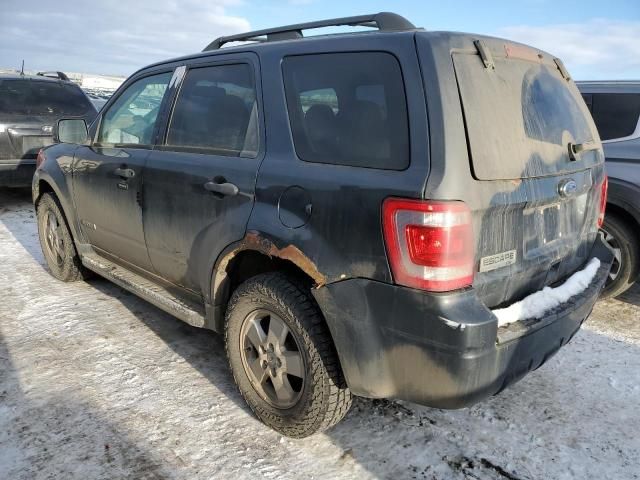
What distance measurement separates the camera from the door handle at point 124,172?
3281mm

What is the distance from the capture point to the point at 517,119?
2.21m

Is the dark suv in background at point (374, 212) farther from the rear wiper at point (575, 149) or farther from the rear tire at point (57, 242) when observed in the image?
the rear tire at point (57, 242)

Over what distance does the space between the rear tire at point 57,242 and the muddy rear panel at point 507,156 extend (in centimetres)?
349

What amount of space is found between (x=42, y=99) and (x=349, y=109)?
22.0 feet

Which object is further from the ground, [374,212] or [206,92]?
[206,92]

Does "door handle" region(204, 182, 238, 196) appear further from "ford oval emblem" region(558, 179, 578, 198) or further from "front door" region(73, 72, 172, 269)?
"ford oval emblem" region(558, 179, 578, 198)

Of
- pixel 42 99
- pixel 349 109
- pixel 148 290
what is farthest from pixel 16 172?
pixel 349 109

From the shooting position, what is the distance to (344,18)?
2641mm

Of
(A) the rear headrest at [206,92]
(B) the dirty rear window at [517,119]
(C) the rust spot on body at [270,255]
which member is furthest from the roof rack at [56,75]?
(B) the dirty rear window at [517,119]

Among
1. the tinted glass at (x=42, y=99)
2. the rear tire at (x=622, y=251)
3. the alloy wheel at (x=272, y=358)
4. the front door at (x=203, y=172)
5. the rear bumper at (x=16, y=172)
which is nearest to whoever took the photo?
the alloy wheel at (x=272, y=358)

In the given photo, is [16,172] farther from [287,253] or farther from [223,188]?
[287,253]

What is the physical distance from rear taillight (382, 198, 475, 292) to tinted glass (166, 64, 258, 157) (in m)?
0.93

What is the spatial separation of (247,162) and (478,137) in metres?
1.11

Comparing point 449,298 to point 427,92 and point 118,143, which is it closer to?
point 427,92
